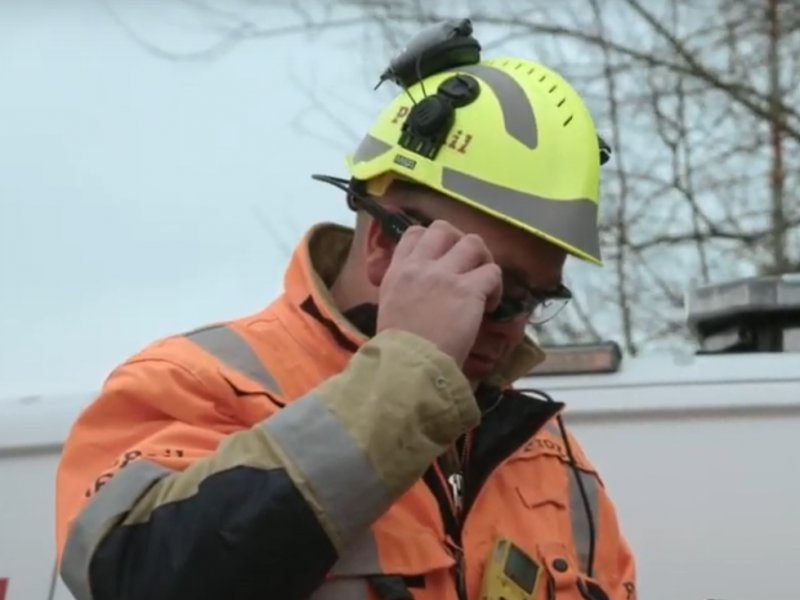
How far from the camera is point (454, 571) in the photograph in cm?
190

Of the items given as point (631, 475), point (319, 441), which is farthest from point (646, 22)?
point (319, 441)

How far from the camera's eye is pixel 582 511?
7.17ft

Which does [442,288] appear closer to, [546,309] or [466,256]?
[466,256]

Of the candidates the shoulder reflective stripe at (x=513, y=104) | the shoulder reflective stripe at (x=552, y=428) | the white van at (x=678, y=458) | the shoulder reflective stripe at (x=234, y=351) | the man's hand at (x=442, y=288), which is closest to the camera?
the man's hand at (x=442, y=288)

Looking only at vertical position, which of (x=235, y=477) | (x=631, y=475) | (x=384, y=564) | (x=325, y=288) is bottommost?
(x=631, y=475)

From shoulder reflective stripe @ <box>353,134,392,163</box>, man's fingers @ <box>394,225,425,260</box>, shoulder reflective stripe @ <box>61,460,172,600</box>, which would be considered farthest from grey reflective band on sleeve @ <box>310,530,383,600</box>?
shoulder reflective stripe @ <box>353,134,392,163</box>

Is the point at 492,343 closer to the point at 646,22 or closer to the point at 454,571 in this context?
the point at 454,571

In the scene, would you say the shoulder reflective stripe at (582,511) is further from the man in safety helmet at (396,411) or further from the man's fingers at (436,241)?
the man's fingers at (436,241)

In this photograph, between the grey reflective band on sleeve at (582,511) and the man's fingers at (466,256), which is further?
the grey reflective band on sleeve at (582,511)

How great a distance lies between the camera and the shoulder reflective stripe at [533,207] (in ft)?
6.32

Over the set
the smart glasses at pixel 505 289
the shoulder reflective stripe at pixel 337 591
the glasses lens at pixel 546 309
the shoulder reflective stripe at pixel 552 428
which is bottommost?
the shoulder reflective stripe at pixel 337 591

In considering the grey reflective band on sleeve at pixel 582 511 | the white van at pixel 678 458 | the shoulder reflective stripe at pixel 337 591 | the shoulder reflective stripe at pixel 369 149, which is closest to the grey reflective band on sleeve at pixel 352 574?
the shoulder reflective stripe at pixel 337 591

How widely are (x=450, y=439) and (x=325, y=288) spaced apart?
408 mm

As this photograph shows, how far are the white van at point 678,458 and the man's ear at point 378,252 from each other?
1.13 meters
